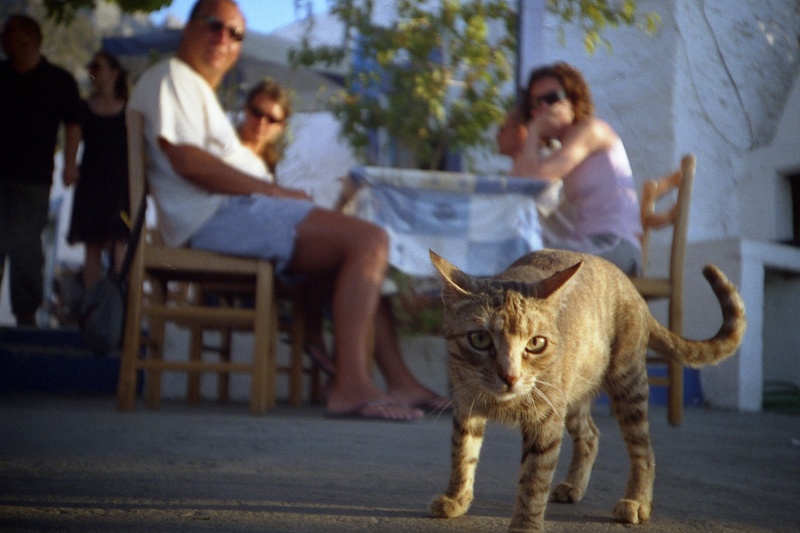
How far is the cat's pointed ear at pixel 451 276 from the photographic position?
1.86 m

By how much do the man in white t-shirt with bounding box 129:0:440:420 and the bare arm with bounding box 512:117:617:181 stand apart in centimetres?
75

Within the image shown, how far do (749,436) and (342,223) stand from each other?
6.49 ft

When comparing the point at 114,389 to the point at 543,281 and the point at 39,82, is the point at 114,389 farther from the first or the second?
the point at 543,281

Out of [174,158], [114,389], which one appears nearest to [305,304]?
[174,158]

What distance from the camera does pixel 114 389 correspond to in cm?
519

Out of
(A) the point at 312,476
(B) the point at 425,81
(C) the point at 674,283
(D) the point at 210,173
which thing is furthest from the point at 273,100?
(A) the point at 312,476

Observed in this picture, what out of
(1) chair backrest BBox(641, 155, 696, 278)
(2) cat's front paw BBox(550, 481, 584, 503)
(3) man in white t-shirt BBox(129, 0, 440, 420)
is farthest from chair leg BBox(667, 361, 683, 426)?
(2) cat's front paw BBox(550, 481, 584, 503)

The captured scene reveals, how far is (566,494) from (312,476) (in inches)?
26.7

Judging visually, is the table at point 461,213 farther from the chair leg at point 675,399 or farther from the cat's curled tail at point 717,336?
the cat's curled tail at point 717,336

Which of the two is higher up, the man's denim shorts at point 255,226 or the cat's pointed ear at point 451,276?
the man's denim shorts at point 255,226

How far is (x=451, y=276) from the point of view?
1910 mm

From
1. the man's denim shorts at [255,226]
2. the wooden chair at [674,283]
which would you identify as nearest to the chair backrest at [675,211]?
the wooden chair at [674,283]

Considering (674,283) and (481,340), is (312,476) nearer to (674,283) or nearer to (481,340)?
(481,340)

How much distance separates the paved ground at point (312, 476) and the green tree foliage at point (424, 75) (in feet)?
9.08
